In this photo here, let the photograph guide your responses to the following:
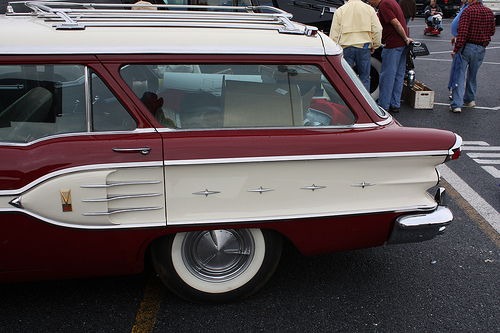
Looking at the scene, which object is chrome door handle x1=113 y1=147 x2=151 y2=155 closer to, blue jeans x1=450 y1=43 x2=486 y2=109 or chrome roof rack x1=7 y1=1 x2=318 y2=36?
chrome roof rack x1=7 y1=1 x2=318 y2=36

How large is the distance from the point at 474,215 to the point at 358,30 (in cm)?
339

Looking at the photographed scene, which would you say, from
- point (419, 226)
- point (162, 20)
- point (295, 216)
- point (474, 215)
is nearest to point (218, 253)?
point (295, 216)

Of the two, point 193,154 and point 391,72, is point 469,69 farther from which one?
point 193,154

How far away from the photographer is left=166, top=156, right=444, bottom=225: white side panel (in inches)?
107

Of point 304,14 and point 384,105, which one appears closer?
point 384,105

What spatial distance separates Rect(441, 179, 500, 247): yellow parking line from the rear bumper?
121 centimetres

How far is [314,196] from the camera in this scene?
2.88 meters

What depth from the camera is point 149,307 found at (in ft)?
10.1

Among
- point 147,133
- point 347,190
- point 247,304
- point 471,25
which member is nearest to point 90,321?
point 247,304

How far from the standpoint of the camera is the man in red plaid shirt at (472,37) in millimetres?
7426

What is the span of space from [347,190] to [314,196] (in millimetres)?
205

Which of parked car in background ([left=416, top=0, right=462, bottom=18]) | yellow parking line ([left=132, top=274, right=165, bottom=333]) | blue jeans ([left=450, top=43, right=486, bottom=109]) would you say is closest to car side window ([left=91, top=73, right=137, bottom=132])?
yellow parking line ([left=132, top=274, right=165, bottom=333])

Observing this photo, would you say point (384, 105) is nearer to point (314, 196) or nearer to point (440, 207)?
point (440, 207)

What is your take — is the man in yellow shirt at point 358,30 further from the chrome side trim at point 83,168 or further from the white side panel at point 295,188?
the chrome side trim at point 83,168
